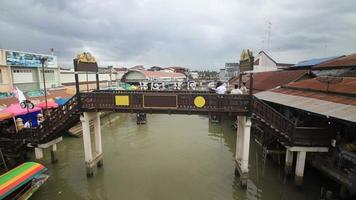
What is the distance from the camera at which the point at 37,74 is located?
1029 inches

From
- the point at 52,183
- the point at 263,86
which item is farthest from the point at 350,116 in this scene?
the point at 52,183

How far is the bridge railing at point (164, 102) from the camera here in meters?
10.4

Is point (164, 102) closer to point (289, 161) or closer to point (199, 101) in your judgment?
point (199, 101)

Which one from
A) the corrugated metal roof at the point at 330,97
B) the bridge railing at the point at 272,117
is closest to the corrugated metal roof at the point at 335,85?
the corrugated metal roof at the point at 330,97

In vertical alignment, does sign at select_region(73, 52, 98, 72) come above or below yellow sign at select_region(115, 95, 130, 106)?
above

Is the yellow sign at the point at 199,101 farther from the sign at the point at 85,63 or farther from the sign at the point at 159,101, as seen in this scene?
the sign at the point at 85,63

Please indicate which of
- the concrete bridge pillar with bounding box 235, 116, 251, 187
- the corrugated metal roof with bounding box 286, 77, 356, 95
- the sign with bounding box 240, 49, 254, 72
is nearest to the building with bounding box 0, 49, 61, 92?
the sign with bounding box 240, 49, 254, 72

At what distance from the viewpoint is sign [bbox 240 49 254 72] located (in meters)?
9.80

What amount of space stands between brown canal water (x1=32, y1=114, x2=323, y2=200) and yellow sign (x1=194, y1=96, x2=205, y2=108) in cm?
468

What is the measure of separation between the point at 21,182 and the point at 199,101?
9.30 m

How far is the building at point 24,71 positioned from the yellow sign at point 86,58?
15.8 meters

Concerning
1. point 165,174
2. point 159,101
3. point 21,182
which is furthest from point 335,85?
point 21,182

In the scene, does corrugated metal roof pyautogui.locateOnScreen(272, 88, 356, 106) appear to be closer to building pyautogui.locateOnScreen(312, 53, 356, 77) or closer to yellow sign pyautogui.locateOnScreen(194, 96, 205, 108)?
building pyautogui.locateOnScreen(312, 53, 356, 77)

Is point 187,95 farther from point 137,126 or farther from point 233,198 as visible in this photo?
point 137,126
